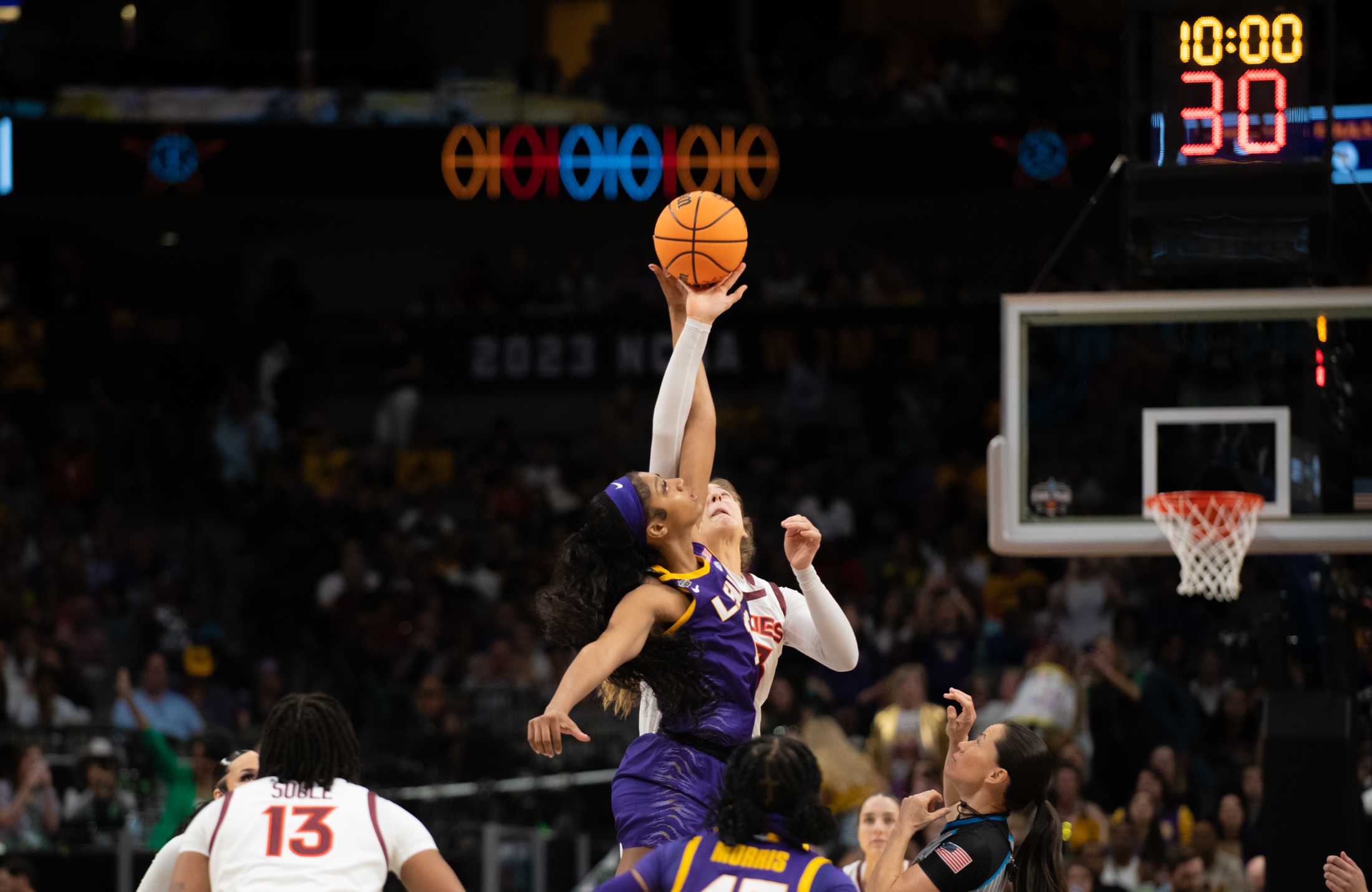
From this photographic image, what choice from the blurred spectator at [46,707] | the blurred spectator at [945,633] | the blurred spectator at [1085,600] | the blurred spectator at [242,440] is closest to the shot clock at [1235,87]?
the blurred spectator at [945,633]

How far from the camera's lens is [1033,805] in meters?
5.45

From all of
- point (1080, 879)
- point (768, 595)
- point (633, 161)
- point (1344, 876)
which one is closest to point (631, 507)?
point (768, 595)

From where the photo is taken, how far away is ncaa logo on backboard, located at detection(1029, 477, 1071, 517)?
9766mm

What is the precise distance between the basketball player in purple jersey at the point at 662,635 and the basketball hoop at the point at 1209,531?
4.14m

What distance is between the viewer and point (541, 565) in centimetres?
1692

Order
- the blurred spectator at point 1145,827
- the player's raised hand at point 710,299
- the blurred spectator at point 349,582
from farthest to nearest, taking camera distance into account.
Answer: the blurred spectator at point 349,582 → the blurred spectator at point 1145,827 → the player's raised hand at point 710,299

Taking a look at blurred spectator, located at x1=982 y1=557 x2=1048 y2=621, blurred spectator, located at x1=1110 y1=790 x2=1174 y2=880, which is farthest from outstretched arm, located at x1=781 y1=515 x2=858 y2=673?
blurred spectator, located at x1=982 y1=557 x2=1048 y2=621

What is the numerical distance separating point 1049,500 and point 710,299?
4.15 metres

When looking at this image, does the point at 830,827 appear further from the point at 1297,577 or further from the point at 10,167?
the point at 10,167

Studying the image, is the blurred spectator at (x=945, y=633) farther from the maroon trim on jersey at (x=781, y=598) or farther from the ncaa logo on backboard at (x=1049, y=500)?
the maroon trim on jersey at (x=781, y=598)

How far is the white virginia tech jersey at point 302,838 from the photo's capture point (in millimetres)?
4848

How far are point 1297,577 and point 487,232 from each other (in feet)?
45.0

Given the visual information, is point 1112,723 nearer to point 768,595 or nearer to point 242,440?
point 768,595

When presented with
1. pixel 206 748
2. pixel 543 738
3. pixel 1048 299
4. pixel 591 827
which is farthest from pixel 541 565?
pixel 543 738
